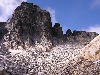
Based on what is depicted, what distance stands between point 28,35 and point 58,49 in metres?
8.26

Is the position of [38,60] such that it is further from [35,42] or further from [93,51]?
[93,51]

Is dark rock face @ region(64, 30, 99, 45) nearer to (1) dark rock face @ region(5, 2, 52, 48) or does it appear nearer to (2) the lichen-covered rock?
(1) dark rock face @ region(5, 2, 52, 48)

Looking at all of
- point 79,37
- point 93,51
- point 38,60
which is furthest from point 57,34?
point 93,51

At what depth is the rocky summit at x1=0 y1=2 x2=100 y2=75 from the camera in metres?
60.2

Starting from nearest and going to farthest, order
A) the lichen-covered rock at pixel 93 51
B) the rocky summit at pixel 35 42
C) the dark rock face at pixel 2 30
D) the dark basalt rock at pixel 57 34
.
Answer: the lichen-covered rock at pixel 93 51 < the rocky summit at pixel 35 42 < the dark rock face at pixel 2 30 < the dark basalt rock at pixel 57 34

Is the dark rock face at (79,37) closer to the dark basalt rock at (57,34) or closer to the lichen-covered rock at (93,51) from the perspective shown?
the dark basalt rock at (57,34)

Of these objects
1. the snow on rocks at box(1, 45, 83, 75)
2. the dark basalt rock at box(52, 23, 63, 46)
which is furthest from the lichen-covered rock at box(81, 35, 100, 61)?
the dark basalt rock at box(52, 23, 63, 46)

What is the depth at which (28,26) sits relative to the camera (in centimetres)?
8125

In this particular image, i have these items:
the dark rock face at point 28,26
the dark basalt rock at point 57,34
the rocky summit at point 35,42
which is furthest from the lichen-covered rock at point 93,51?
the dark basalt rock at point 57,34

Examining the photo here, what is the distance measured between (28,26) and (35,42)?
5941mm

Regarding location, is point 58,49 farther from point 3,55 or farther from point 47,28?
point 3,55

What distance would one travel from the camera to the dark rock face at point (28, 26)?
255ft

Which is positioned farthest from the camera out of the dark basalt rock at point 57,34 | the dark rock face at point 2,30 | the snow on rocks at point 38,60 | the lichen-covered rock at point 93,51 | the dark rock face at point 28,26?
the dark basalt rock at point 57,34

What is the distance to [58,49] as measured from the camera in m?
76.4
